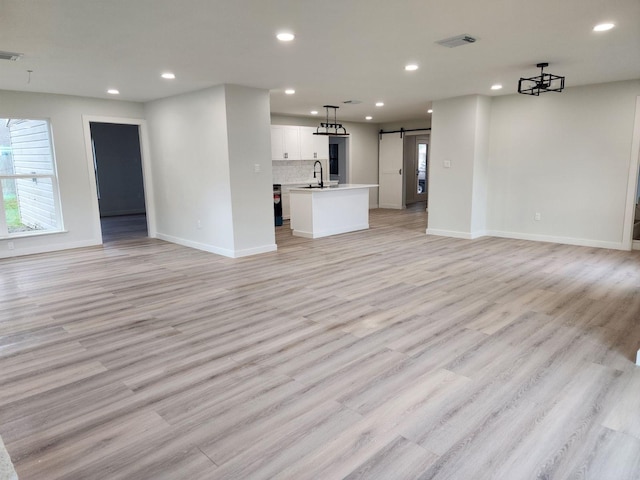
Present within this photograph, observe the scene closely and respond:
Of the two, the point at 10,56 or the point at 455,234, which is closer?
the point at 10,56

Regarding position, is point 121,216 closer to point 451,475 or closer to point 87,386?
point 87,386

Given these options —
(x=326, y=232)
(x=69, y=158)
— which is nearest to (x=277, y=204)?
(x=326, y=232)

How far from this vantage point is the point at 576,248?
20.9 ft

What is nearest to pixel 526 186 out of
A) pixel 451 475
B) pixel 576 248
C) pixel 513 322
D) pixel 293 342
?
pixel 576 248

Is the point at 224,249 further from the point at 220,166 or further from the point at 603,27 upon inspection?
the point at 603,27

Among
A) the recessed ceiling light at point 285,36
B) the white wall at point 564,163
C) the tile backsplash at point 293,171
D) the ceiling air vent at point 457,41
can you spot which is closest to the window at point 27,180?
the tile backsplash at point 293,171

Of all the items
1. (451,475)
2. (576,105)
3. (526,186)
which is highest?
(576,105)

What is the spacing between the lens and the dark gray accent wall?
36.3 feet

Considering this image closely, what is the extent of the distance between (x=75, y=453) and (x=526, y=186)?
23.6ft

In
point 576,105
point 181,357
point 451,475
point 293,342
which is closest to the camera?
point 451,475

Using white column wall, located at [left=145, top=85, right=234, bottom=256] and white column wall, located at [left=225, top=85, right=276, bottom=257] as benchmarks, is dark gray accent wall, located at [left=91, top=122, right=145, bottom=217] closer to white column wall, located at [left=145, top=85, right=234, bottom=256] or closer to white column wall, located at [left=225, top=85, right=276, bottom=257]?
white column wall, located at [left=145, top=85, right=234, bottom=256]

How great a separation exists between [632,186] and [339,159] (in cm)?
697

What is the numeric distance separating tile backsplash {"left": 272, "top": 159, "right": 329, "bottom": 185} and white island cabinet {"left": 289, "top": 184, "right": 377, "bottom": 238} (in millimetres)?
2145

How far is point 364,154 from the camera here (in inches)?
459
